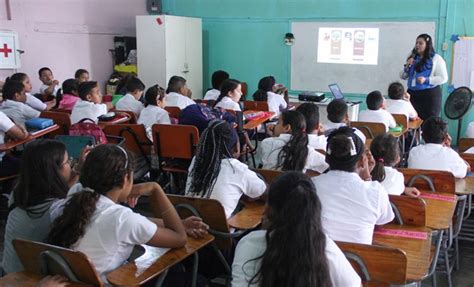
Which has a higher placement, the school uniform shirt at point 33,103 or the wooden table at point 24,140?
the school uniform shirt at point 33,103

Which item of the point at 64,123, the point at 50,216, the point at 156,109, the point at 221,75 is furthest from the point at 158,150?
the point at 221,75

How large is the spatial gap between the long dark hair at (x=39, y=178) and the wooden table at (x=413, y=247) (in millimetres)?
1417

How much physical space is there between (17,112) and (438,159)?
12.0 ft

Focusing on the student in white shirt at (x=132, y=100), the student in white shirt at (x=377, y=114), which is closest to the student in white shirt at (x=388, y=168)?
the student in white shirt at (x=377, y=114)

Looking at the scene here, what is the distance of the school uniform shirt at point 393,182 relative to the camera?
2799 mm

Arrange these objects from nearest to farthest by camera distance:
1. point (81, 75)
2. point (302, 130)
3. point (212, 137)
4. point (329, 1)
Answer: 1. point (212, 137)
2. point (302, 130)
3. point (81, 75)
4. point (329, 1)

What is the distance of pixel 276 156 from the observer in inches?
136

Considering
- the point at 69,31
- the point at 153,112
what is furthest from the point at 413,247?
the point at 69,31

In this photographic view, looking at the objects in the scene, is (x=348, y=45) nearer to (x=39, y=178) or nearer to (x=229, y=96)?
(x=229, y=96)

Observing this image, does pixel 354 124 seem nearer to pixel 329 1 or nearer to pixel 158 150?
pixel 158 150

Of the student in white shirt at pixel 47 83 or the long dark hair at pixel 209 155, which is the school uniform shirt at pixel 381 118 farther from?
the student in white shirt at pixel 47 83

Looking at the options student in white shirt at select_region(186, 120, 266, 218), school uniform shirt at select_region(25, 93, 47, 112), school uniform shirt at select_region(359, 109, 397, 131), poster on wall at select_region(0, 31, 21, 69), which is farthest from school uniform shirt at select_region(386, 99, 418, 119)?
poster on wall at select_region(0, 31, 21, 69)

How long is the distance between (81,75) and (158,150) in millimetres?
2623

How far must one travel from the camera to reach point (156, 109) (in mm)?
4891
